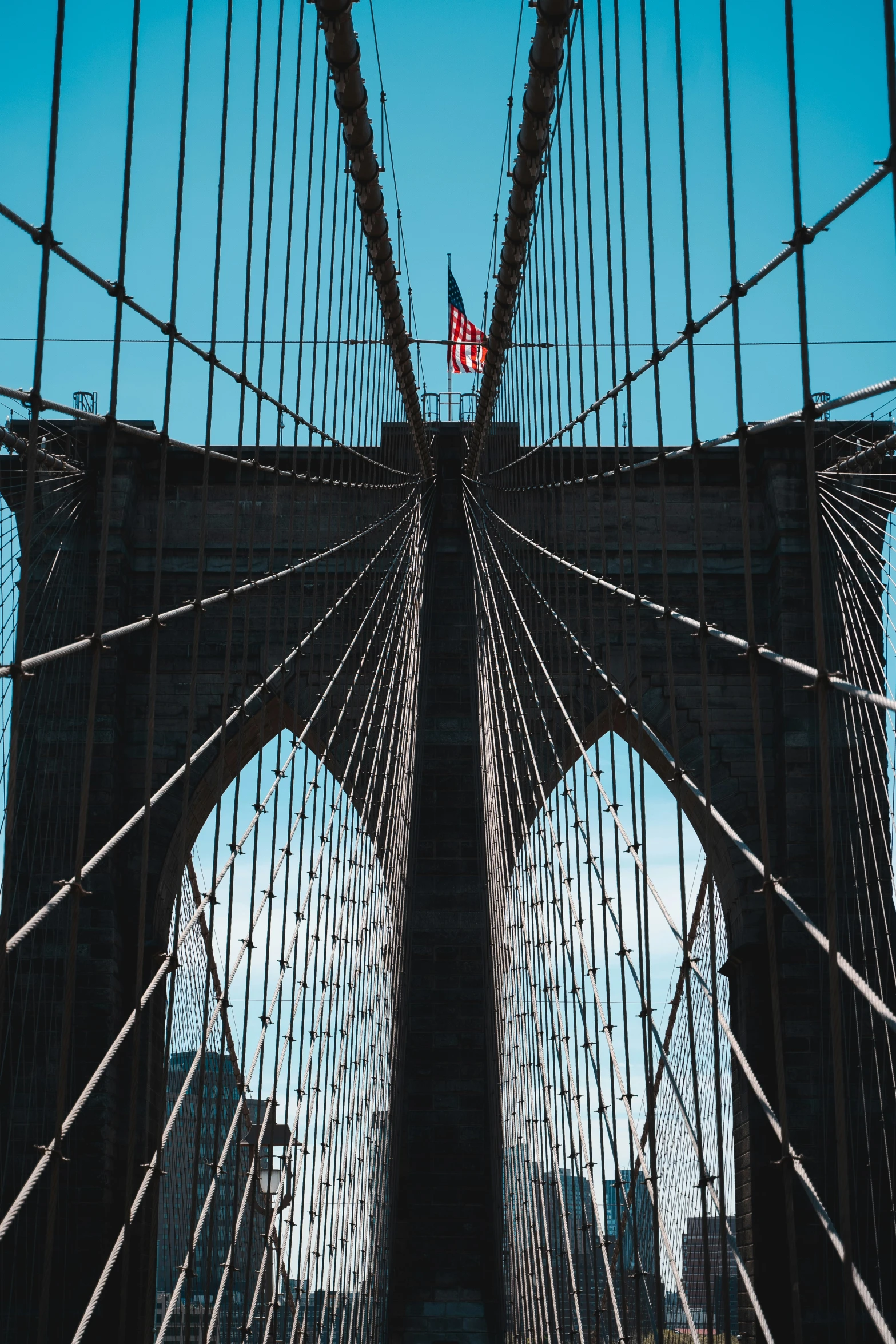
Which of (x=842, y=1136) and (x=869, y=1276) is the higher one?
(x=842, y=1136)

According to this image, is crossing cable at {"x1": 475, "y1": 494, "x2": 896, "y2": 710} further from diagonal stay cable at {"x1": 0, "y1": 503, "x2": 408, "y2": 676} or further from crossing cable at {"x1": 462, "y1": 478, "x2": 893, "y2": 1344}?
diagonal stay cable at {"x1": 0, "y1": 503, "x2": 408, "y2": 676}

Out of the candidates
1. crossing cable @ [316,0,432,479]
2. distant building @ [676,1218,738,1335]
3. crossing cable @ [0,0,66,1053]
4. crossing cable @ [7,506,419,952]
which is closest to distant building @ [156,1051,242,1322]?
distant building @ [676,1218,738,1335]

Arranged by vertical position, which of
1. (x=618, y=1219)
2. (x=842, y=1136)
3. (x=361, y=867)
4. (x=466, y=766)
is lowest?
(x=618, y=1219)

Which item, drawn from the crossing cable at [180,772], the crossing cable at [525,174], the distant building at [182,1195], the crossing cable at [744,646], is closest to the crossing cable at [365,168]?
the crossing cable at [525,174]

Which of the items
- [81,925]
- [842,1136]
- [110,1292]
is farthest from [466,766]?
[842,1136]

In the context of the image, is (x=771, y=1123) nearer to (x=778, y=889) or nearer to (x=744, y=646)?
(x=778, y=889)

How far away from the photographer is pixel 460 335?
15.5 meters

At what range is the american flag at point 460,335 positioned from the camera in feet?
49.6

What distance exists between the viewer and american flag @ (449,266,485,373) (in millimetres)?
15117

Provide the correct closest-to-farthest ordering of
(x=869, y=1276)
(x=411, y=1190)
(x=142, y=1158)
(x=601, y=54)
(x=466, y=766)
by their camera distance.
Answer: (x=601, y=54), (x=411, y=1190), (x=466, y=766), (x=869, y=1276), (x=142, y=1158)

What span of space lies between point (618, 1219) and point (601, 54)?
3985mm

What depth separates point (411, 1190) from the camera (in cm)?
743

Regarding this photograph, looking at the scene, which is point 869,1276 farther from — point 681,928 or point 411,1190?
point 681,928

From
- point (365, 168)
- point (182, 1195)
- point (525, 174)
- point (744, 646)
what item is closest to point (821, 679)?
point (744, 646)
